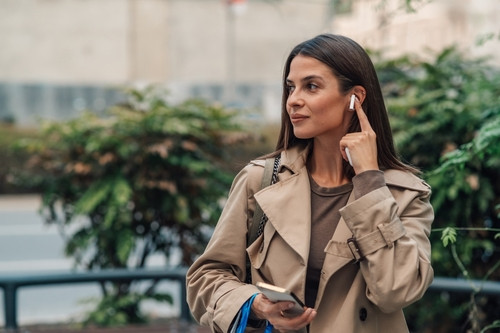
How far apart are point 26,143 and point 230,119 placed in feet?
5.22

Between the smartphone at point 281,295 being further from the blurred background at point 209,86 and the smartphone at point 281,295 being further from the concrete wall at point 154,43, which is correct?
the concrete wall at point 154,43

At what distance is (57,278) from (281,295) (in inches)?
117

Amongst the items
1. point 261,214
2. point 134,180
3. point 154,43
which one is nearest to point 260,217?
point 261,214

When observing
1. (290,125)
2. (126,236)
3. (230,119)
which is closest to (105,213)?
(126,236)

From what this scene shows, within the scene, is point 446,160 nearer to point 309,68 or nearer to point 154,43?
point 309,68

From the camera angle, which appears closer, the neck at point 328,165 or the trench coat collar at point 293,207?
the trench coat collar at point 293,207

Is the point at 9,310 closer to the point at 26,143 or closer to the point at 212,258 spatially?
the point at 26,143

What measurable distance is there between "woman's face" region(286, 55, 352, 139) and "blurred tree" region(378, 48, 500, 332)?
2.46 metres

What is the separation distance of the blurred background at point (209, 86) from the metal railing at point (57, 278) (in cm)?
95

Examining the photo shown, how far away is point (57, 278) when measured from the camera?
15.9 feet

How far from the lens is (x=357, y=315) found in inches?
92.1

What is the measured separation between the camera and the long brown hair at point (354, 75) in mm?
2430

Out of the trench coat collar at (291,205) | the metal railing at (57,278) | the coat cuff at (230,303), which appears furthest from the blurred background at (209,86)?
the metal railing at (57,278)

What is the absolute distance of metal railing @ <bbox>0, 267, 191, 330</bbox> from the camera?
15.7 feet
